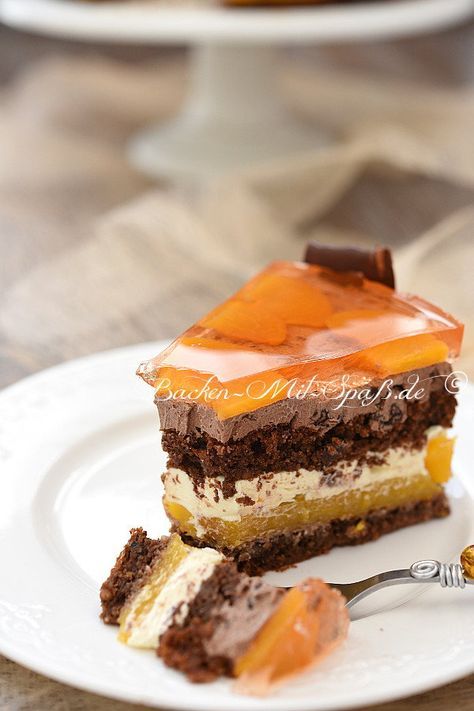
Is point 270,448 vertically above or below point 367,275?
below

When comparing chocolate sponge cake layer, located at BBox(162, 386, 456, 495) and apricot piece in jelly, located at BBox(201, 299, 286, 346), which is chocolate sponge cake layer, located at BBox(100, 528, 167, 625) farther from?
apricot piece in jelly, located at BBox(201, 299, 286, 346)

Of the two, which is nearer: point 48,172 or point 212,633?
point 212,633

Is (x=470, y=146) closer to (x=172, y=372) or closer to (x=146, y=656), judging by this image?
(x=172, y=372)

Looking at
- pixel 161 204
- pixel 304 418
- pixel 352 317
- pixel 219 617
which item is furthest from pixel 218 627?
pixel 161 204

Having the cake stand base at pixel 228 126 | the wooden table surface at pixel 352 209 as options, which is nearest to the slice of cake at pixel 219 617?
the wooden table surface at pixel 352 209

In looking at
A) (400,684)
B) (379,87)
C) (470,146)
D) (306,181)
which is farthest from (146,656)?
(379,87)

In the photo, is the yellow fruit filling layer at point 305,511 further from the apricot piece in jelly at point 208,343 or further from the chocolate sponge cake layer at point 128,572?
the apricot piece in jelly at point 208,343

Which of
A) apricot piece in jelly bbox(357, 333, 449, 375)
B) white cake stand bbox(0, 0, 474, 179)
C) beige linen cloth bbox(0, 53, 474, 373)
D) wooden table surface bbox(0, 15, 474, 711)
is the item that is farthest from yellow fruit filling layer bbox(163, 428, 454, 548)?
white cake stand bbox(0, 0, 474, 179)
